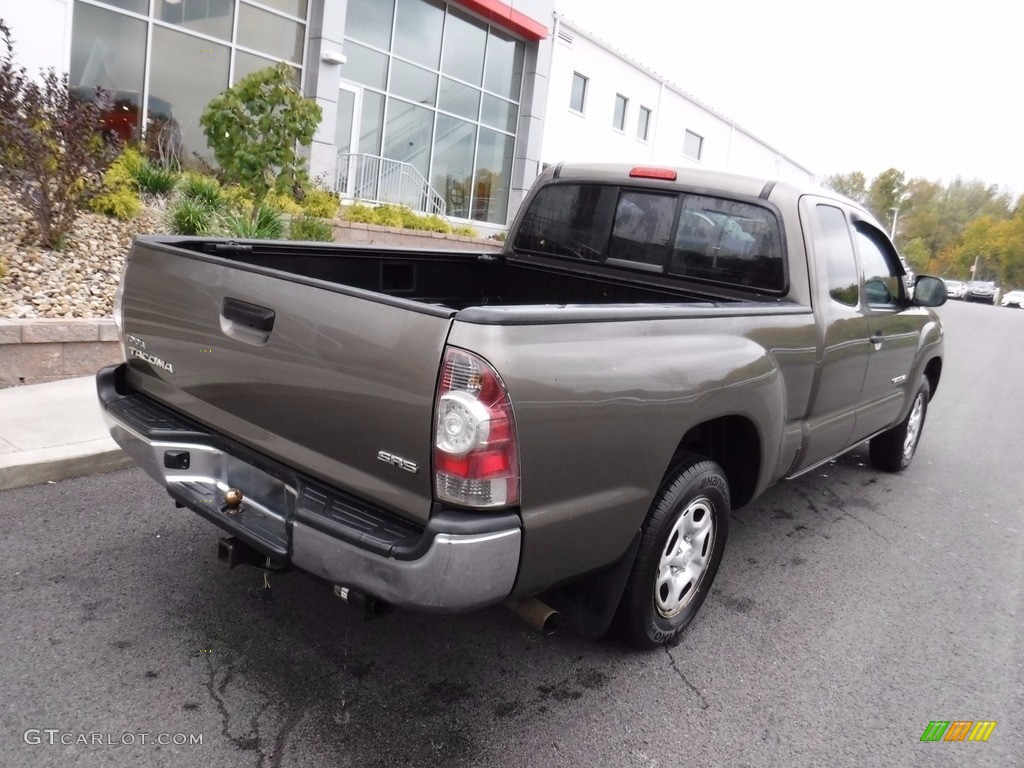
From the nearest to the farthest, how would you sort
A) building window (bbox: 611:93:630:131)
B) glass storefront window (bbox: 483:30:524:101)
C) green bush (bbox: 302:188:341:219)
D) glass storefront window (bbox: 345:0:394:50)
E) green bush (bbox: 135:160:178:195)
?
green bush (bbox: 135:160:178:195)
green bush (bbox: 302:188:341:219)
glass storefront window (bbox: 345:0:394:50)
glass storefront window (bbox: 483:30:524:101)
building window (bbox: 611:93:630:131)

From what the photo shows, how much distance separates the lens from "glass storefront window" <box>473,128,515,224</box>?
21562mm

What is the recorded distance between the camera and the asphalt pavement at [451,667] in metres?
2.66

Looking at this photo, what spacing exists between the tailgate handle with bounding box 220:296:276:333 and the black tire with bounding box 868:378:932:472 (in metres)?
4.89

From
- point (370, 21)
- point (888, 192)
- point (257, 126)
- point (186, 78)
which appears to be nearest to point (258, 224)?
point (257, 126)

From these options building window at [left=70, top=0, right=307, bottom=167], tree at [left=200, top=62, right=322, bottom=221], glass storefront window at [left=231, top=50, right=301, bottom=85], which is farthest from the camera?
glass storefront window at [left=231, top=50, right=301, bottom=85]

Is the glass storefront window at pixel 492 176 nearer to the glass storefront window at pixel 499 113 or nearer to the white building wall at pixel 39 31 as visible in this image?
the glass storefront window at pixel 499 113

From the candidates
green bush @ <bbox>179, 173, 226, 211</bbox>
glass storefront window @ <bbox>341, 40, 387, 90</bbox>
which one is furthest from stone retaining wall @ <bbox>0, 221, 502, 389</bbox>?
glass storefront window @ <bbox>341, 40, 387, 90</bbox>

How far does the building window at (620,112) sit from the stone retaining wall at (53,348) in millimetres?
24674

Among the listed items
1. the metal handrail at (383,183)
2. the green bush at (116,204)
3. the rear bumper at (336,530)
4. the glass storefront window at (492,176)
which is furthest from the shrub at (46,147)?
the glass storefront window at (492,176)

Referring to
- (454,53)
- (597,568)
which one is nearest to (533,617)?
(597,568)

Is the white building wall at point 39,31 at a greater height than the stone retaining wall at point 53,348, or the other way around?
the white building wall at point 39,31

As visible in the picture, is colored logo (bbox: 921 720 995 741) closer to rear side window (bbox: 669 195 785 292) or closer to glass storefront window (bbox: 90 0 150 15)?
rear side window (bbox: 669 195 785 292)

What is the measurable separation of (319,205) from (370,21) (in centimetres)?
722

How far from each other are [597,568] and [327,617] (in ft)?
4.12
